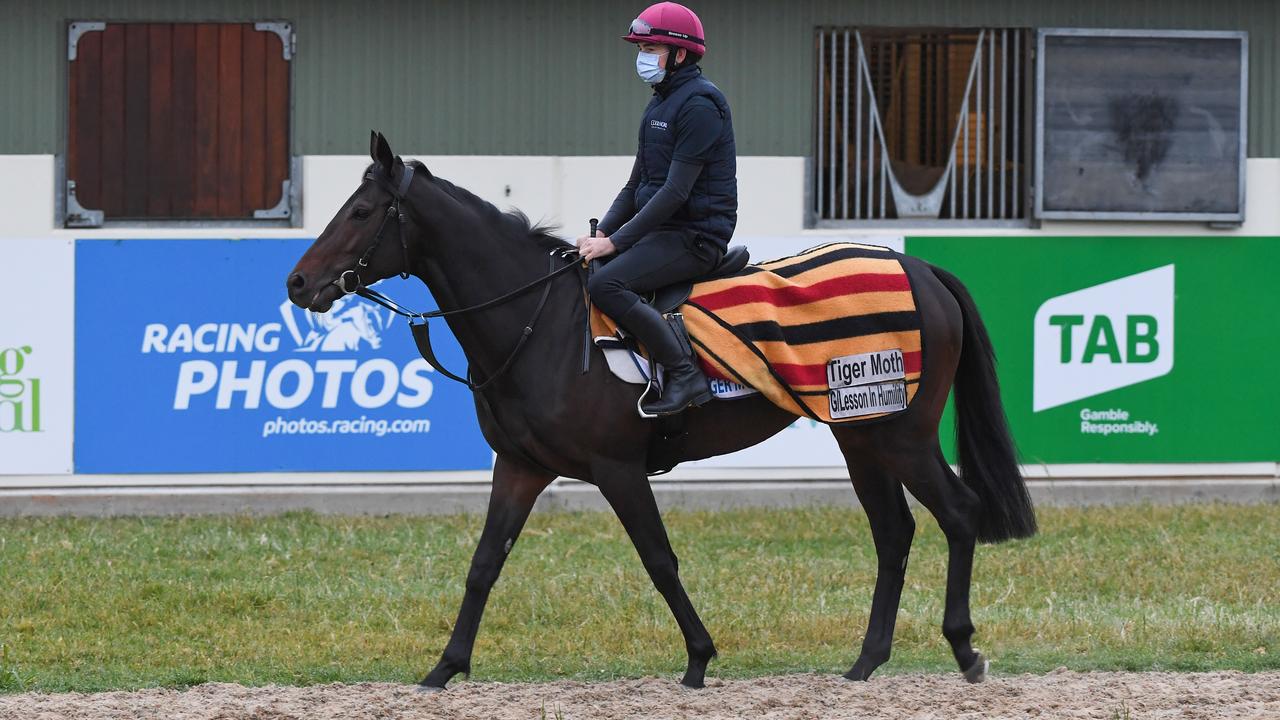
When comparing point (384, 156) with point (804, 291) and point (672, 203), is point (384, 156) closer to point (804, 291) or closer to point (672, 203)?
point (672, 203)

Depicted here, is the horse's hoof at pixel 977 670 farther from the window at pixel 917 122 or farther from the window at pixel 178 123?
the window at pixel 178 123

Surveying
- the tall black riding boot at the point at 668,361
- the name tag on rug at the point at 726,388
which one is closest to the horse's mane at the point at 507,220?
the tall black riding boot at the point at 668,361

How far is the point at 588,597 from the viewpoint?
8938 mm

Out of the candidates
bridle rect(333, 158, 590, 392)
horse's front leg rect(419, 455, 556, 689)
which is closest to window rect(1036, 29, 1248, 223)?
bridle rect(333, 158, 590, 392)

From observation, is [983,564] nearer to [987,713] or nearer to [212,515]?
[987,713]

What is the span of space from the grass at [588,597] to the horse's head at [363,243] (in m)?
1.70

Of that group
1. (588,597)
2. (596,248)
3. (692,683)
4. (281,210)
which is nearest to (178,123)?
(281,210)

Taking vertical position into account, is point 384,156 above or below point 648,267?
above

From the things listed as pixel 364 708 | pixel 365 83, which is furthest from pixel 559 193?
pixel 364 708

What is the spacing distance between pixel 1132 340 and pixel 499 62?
4947mm

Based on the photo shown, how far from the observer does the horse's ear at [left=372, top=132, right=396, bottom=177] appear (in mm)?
6711

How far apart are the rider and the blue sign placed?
501 centimetres

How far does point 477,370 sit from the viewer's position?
692cm

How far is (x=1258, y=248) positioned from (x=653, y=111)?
23.0 ft
